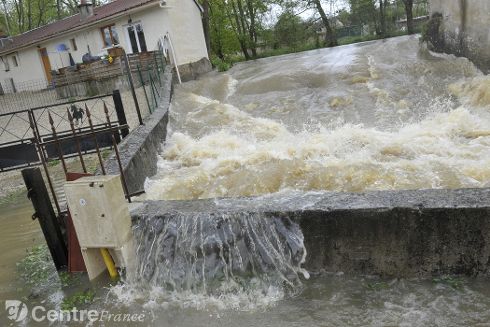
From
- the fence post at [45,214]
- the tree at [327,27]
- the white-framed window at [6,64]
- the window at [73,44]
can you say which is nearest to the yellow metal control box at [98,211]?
the fence post at [45,214]

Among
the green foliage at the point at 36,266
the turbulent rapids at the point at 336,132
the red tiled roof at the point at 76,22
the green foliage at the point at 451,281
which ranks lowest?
the green foliage at the point at 451,281

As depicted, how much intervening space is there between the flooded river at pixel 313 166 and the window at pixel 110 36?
490 inches

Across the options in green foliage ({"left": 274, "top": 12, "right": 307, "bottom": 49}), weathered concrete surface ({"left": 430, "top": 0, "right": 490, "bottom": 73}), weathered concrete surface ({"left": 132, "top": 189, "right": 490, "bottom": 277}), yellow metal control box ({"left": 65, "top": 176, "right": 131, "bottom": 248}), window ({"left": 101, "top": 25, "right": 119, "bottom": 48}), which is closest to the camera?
weathered concrete surface ({"left": 132, "top": 189, "right": 490, "bottom": 277})

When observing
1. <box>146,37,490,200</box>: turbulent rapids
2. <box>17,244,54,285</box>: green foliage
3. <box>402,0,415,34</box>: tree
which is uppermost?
<box>402,0,415,34</box>: tree

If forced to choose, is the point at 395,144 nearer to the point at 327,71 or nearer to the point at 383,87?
the point at 383,87

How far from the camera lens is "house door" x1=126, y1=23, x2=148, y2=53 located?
2525cm

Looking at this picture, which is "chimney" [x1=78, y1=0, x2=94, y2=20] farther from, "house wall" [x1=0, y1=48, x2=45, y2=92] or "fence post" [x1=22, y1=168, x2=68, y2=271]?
"fence post" [x1=22, y1=168, x2=68, y2=271]

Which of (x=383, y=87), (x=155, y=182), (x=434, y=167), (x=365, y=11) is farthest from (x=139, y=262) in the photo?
(x=365, y=11)

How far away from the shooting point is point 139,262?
473 centimetres

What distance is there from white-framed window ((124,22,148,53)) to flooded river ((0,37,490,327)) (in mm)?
10264

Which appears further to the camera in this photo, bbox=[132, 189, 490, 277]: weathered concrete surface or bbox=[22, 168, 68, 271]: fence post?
bbox=[22, 168, 68, 271]: fence post

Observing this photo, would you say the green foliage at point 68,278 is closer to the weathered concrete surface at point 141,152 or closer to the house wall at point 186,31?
the weathered concrete surface at point 141,152

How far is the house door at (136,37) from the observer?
25250mm

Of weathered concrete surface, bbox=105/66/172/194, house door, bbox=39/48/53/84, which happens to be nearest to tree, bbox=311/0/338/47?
house door, bbox=39/48/53/84
